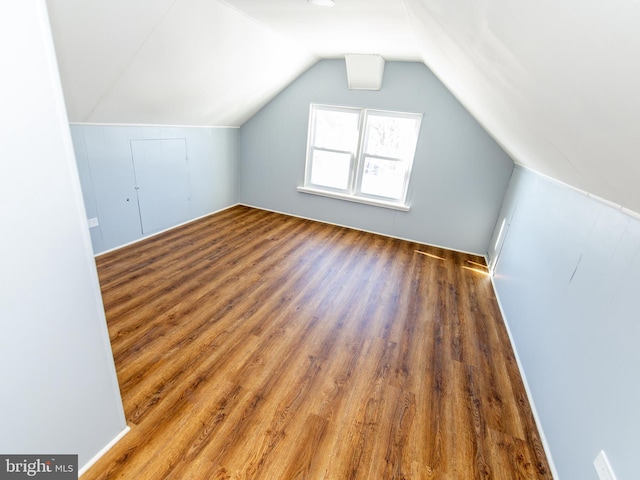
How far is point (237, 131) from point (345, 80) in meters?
1.96

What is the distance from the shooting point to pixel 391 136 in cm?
440

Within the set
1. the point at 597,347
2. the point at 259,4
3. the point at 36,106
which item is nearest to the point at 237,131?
the point at 259,4

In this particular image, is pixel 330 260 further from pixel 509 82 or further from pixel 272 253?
pixel 509 82

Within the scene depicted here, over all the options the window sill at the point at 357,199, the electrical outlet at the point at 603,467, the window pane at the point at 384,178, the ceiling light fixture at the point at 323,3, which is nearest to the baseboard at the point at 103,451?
the electrical outlet at the point at 603,467

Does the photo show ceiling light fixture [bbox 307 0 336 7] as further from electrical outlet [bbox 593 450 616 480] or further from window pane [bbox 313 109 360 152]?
electrical outlet [bbox 593 450 616 480]

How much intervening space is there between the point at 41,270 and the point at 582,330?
2431mm

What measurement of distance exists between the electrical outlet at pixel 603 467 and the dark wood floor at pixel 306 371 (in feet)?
1.48

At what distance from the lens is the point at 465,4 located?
111 cm

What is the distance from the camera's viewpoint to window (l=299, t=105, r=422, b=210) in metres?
4.37

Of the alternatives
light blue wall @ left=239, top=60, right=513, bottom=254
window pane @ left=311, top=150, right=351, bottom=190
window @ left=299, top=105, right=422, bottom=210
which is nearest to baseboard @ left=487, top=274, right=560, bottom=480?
light blue wall @ left=239, top=60, right=513, bottom=254

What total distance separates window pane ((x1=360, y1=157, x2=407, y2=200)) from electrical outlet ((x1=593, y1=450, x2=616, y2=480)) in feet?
12.0

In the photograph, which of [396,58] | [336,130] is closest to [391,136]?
[336,130]

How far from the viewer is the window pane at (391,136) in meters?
4.29

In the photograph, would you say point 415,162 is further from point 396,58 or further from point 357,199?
point 396,58
